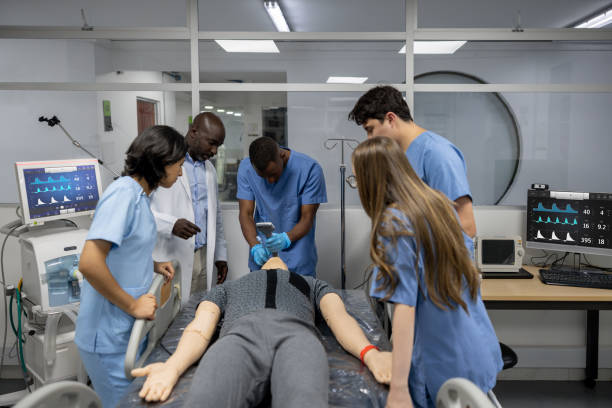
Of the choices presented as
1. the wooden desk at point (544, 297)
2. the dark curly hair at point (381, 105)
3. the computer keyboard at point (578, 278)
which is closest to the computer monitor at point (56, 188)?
the dark curly hair at point (381, 105)

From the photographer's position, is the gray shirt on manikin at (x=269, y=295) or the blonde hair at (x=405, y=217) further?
the gray shirt on manikin at (x=269, y=295)

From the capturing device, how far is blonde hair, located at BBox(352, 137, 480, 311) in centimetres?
104

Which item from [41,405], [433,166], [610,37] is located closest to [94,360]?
[41,405]

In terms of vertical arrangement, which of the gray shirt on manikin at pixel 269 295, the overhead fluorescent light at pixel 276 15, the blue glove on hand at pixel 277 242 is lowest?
the gray shirt on manikin at pixel 269 295

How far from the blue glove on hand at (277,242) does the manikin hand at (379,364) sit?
2.74 ft

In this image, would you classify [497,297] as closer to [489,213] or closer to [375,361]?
[489,213]

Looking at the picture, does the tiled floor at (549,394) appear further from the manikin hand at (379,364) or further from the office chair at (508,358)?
the manikin hand at (379,364)

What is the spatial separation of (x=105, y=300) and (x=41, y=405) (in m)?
0.39

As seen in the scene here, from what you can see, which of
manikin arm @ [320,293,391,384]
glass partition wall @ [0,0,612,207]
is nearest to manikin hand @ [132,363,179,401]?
manikin arm @ [320,293,391,384]

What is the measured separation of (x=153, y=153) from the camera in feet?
4.67

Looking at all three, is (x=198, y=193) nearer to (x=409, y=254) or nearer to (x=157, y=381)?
(x=157, y=381)

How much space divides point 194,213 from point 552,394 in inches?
86.1

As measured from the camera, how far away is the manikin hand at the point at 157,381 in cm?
121

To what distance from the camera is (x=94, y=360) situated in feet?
4.79
